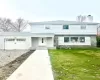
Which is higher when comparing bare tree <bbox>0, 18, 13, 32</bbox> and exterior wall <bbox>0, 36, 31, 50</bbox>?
bare tree <bbox>0, 18, 13, 32</bbox>

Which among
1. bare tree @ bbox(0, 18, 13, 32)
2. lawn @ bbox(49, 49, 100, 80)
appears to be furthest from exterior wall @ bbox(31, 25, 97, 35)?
bare tree @ bbox(0, 18, 13, 32)

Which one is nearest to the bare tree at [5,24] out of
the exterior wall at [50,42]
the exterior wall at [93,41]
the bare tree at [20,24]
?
the bare tree at [20,24]

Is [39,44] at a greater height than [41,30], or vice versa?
[41,30]

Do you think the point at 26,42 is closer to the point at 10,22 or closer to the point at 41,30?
the point at 41,30

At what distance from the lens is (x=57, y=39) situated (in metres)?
39.2

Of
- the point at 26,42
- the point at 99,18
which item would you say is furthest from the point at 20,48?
the point at 99,18

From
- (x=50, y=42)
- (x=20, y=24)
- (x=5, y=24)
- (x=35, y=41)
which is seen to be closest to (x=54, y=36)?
(x=50, y=42)

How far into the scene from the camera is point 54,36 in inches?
1544

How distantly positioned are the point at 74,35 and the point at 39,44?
627 centimetres

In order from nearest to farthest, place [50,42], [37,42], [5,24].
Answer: [50,42], [37,42], [5,24]

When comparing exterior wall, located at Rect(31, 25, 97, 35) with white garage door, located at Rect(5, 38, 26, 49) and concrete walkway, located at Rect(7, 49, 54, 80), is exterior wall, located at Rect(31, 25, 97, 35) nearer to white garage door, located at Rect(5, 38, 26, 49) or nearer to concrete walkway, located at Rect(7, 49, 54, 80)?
white garage door, located at Rect(5, 38, 26, 49)

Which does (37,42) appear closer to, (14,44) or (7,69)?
(14,44)

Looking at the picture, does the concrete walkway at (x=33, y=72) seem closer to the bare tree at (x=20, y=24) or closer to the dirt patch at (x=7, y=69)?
the dirt patch at (x=7, y=69)

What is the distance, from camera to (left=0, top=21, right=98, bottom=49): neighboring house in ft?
125
